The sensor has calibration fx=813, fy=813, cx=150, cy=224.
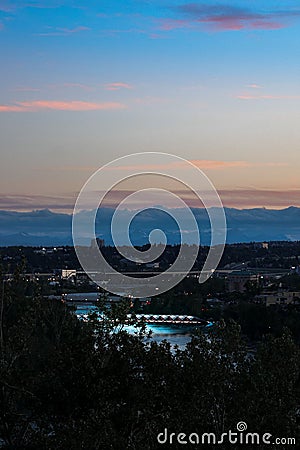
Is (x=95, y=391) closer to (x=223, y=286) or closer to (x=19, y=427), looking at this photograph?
(x=19, y=427)

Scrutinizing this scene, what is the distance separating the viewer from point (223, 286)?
61531mm

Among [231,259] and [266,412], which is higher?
[231,259]

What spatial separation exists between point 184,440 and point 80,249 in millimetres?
61829

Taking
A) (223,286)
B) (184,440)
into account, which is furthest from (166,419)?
(223,286)

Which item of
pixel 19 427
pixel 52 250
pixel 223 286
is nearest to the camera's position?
pixel 19 427

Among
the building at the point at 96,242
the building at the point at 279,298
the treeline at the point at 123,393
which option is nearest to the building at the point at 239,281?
the building at the point at 279,298

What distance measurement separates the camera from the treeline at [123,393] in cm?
686

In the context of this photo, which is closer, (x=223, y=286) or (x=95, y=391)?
(x=95, y=391)
